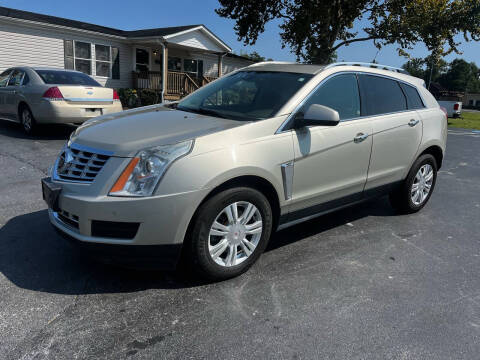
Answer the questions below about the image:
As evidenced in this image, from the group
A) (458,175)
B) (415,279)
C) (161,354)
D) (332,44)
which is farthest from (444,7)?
(161,354)

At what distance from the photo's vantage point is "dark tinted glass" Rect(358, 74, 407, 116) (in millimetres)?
4090

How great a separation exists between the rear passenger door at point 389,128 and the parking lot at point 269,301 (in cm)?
68

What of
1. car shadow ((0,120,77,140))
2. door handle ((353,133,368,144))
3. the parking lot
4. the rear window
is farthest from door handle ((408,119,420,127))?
car shadow ((0,120,77,140))

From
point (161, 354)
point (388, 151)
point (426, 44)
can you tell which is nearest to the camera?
point (161, 354)

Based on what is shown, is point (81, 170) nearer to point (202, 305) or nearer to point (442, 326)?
point (202, 305)

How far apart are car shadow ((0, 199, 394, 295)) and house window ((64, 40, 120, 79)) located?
15310 mm

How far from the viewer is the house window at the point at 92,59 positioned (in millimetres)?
17281

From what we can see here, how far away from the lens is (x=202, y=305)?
2.77 meters

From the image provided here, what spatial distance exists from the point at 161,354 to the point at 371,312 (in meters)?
1.46

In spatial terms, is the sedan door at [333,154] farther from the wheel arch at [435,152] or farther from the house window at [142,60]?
the house window at [142,60]

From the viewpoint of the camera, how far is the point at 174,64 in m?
22.4

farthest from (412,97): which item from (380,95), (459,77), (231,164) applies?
(459,77)

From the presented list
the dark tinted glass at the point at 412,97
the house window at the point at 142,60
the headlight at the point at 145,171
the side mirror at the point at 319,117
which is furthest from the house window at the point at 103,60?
the headlight at the point at 145,171

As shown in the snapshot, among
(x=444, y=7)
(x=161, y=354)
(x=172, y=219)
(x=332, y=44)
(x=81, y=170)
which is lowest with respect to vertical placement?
(x=161, y=354)
